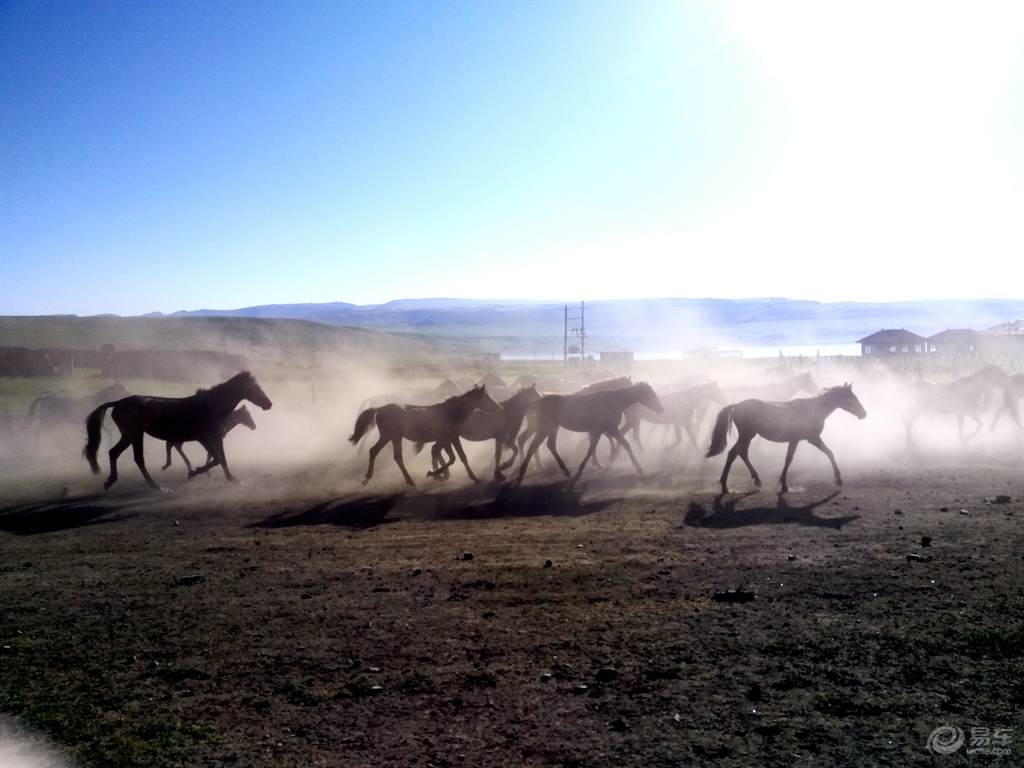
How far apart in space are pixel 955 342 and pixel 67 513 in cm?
6524

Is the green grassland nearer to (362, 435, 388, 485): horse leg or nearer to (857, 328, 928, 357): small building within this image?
(857, 328, 928, 357): small building

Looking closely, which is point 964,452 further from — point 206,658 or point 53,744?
point 53,744

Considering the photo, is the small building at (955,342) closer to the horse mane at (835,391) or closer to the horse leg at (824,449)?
the horse mane at (835,391)

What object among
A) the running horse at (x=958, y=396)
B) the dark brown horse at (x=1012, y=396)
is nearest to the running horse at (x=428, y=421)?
the running horse at (x=958, y=396)

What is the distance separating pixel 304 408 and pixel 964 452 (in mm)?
21923

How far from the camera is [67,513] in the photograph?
1354 centimetres

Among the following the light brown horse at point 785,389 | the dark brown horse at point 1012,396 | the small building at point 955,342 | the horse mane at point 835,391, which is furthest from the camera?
the small building at point 955,342

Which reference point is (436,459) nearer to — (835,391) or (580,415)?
(580,415)

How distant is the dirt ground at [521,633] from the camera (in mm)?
5172

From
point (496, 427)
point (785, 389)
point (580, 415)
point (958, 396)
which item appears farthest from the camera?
point (785, 389)

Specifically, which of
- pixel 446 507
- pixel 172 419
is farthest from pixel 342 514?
pixel 172 419

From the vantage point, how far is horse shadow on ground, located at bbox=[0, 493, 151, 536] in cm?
1251
